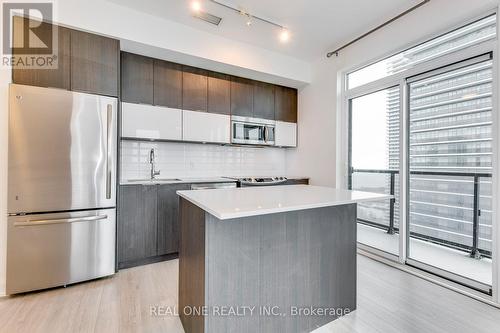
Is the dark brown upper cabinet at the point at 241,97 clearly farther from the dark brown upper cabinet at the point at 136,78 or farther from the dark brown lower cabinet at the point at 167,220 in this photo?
the dark brown lower cabinet at the point at 167,220

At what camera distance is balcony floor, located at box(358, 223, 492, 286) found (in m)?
2.29

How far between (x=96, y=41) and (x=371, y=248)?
13.3 ft

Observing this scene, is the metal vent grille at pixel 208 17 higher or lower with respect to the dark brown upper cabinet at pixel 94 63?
higher

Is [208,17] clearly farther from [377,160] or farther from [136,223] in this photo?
→ [377,160]

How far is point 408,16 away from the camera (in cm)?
265

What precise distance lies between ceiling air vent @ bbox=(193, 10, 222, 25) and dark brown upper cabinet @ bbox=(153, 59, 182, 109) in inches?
30.5

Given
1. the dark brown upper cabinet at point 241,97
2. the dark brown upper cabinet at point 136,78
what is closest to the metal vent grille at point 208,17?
the dark brown upper cabinet at point 136,78

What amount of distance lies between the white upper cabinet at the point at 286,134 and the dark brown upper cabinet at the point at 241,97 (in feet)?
1.89

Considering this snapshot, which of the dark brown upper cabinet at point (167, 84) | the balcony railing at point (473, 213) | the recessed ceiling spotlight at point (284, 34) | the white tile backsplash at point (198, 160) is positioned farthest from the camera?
the white tile backsplash at point (198, 160)

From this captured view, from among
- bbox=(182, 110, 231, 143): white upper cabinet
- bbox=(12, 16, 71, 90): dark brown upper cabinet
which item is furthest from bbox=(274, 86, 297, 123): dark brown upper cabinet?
bbox=(12, 16, 71, 90): dark brown upper cabinet

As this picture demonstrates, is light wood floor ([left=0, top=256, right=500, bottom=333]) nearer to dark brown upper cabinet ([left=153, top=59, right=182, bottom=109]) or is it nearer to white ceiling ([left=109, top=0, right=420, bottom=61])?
dark brown upper cabinet ([left=153, top=59, right=182, bottom=109])

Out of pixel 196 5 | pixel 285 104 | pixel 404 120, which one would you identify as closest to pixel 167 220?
pixel 196 5

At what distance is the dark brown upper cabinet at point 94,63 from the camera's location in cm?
243

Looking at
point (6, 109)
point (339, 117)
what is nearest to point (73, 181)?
point (6, 109)
